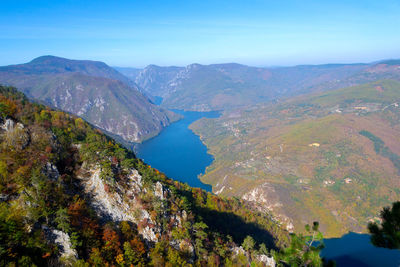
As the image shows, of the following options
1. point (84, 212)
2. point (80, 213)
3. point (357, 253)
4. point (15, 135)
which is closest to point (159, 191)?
point (84, 212)

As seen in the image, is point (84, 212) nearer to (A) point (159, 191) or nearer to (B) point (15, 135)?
(A) point (159, 191)

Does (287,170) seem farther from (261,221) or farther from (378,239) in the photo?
(378,239)

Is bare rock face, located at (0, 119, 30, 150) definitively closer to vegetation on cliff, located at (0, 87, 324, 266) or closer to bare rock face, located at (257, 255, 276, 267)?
vegetation on cliff, located at (0, 87, 324, 266)

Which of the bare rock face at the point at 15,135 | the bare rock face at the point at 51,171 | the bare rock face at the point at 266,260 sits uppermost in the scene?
the bare rock face at the point at 15,135

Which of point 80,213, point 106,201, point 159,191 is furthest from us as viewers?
point 159,191

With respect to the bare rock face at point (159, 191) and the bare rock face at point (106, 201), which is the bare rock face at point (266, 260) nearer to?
the bare rock face at point (159, 191)

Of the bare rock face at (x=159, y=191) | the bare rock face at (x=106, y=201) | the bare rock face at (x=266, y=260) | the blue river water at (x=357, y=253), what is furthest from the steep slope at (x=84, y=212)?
the blue river water at (x=357, y=253)

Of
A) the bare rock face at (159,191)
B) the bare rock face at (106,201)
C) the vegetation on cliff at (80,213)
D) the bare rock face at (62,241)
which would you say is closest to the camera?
the vegetation on cliff at (80,213)

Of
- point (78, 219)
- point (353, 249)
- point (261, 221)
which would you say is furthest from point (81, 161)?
point (353, 249)
